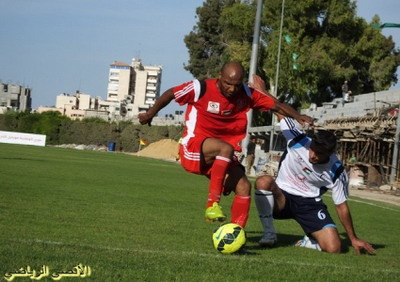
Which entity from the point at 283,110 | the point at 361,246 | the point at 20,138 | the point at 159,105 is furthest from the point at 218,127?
the point at 20,138

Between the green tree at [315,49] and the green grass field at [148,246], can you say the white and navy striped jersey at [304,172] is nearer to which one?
the green grass field at [148,246]

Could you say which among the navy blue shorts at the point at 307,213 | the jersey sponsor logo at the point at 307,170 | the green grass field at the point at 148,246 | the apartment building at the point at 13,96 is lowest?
the green grass field at the point at 148,246

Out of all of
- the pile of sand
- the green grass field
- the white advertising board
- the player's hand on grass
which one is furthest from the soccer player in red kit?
the pile of sand

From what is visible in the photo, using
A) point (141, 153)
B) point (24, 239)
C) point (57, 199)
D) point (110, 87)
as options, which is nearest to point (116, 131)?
point (141, 153)

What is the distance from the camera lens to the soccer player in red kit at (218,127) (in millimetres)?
7773

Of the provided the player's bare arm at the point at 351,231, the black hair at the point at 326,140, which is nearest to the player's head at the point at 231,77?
the black hair at the point at 326,140

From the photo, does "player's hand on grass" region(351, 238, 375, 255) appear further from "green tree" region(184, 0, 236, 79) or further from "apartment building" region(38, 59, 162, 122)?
"apartment building" region(38, 59, 162, 122)

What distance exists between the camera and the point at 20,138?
63.0m

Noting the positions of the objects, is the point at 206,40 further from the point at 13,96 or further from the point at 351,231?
the point at 13,96

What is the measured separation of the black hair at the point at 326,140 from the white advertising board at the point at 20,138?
2236 inches

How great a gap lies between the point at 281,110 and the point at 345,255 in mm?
1946

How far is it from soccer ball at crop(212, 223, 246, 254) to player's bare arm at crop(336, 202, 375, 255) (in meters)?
1.76

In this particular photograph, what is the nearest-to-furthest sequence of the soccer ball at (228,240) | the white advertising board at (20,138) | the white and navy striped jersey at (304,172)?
the soccer ball at (228,240)
the white and navy striped jersey at (304,172)
the white advertising board at (20,138)

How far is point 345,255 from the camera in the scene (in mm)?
8102
